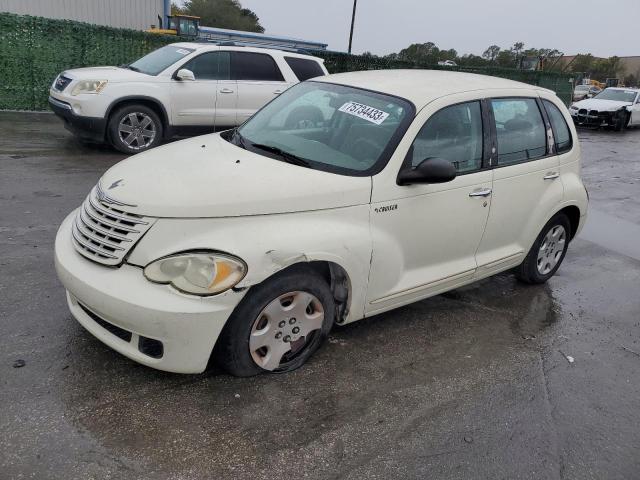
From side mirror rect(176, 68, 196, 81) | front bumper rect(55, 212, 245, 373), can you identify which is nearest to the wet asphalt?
front bumper rect(55, 212, 245, 373)

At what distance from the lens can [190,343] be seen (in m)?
2.87

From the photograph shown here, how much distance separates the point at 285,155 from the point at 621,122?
20.7 m

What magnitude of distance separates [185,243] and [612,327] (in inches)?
138

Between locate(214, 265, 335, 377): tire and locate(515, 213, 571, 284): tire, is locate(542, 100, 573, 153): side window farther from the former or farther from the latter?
locate(214, 265, 335, 377): tire

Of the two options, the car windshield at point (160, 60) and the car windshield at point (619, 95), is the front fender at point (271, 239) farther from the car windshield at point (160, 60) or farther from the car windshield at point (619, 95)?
the car windshield at point (619, 95)

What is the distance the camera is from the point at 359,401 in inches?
126

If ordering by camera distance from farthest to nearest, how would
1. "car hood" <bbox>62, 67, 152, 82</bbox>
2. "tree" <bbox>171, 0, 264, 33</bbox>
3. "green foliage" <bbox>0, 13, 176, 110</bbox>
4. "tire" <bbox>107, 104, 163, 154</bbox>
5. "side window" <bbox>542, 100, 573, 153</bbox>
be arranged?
"tree" <bbox>171, 0, 264, 33</bbox>
"green foliage" <bbox>0, 13, 176, 110</bbox>
"tire" <bbox>107, 104, 163, 154</bbox>
"car hood" <bbox>62, 67, 152, 82</bbox>
"side window" <bbox>542, 100, 573, 153</bbox>

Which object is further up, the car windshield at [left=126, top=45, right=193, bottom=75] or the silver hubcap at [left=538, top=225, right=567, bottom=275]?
the car windshield at [left=126, top=45, right=193, bottom=75]

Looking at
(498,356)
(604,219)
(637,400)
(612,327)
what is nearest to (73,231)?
(498,356)

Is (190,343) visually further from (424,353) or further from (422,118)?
(422,118)

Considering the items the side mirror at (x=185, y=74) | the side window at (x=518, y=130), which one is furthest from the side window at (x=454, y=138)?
the side mirror at (x=185, y=74)

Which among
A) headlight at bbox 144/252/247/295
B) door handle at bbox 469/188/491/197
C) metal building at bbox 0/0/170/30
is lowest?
headlight at bbox 144/252/247/295

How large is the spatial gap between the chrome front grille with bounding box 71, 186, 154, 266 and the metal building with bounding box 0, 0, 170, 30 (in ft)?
85.1

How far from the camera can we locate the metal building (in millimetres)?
24969
